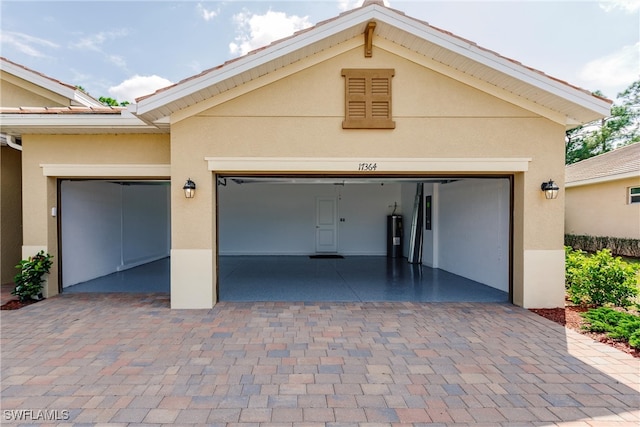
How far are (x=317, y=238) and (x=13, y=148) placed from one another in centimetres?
993

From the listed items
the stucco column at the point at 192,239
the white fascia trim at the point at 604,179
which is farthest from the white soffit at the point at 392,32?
the white fascia trim at the point at 604,179

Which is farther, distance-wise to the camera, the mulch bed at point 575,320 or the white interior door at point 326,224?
the white interior door at point 326,224

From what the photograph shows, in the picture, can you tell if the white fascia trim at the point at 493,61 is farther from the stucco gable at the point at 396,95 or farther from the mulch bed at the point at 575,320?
the mulch bed at the point at 575,320

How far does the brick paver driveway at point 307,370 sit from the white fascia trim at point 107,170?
9.12 feet

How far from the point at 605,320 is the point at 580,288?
4.65ft

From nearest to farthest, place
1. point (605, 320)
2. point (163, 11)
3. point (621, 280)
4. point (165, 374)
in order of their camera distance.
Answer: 1. point (165, 374)
2. point (605, 320)
3. point (621, 280)
4. point (163, 11)

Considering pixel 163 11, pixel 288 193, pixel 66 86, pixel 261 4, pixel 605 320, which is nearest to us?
pixel 605 320

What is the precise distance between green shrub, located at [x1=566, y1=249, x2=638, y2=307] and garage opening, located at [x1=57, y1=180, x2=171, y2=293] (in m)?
9.13

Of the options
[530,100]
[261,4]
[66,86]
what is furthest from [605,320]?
[66,86]

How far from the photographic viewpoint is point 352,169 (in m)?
6.12

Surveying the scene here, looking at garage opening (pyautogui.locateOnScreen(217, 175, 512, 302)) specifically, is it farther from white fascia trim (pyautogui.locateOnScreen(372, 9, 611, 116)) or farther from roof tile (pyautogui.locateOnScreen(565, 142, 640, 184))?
roof tile (pyautogui.locateOnScreen(565, 142, 640, 184))

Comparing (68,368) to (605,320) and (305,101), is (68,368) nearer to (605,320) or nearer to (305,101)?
(305,101)

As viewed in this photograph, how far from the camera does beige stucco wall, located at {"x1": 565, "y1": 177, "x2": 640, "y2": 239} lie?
12.6 m

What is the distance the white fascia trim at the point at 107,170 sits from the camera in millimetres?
6691
